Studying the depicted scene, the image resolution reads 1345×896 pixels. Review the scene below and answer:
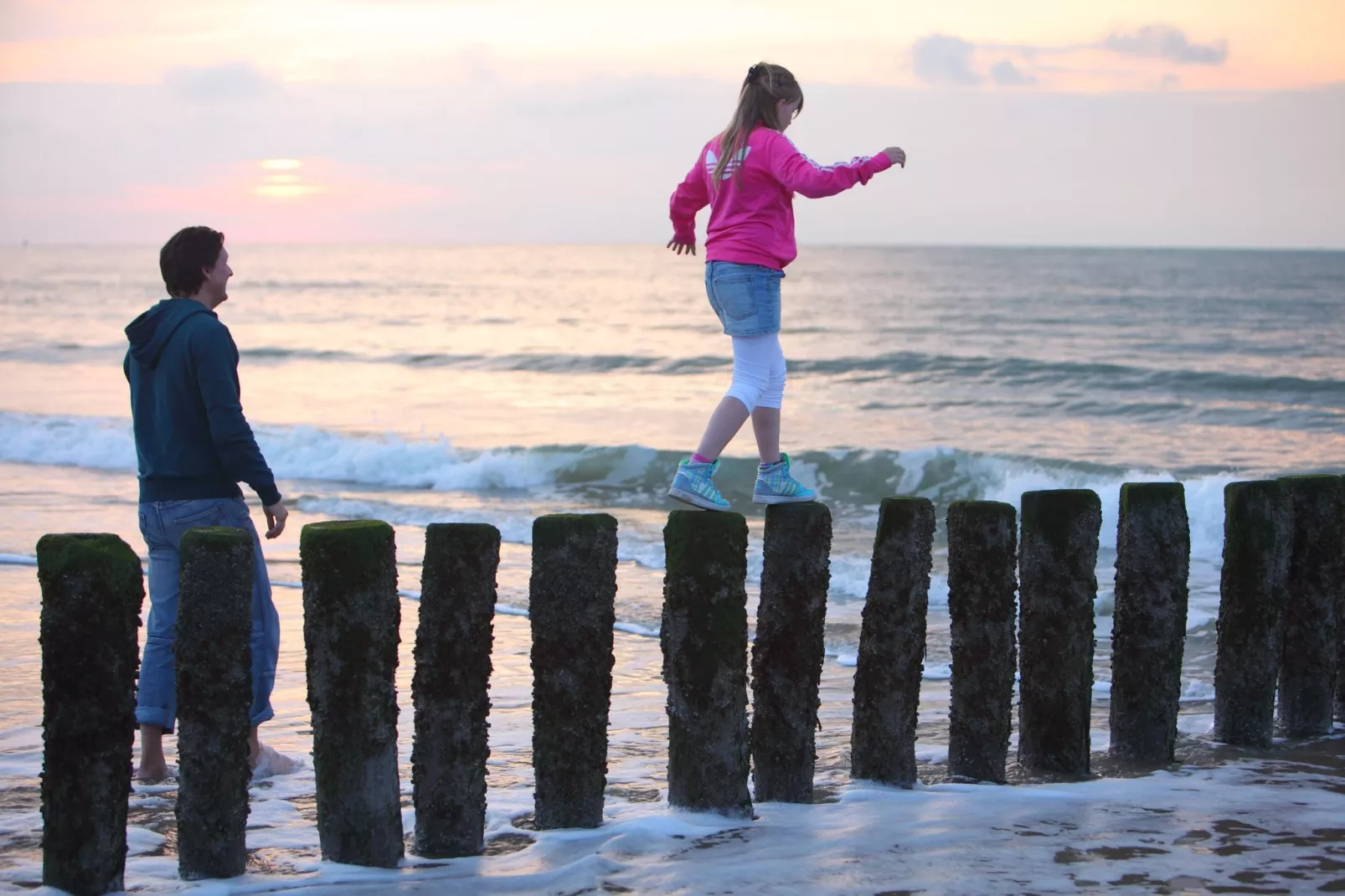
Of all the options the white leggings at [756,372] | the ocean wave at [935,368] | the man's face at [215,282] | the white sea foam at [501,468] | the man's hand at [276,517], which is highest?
the ocean wave at [935,368]

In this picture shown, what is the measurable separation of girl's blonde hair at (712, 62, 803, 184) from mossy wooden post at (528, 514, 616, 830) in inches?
78.0

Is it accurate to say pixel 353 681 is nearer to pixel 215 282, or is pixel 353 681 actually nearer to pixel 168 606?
pixel 168 606

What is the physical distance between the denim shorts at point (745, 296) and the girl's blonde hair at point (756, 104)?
1.24 ft

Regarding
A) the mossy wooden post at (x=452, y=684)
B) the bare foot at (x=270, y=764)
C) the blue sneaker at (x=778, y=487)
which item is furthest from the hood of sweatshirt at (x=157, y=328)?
the blue sneaker at (x=778, y=487)

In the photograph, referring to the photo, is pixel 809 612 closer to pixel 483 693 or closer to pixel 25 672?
pixel 483 693

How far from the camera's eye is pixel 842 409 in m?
22.3

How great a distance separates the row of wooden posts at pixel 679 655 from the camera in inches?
135

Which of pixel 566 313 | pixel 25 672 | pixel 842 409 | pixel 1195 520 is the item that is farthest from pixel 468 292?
pixel 25 672

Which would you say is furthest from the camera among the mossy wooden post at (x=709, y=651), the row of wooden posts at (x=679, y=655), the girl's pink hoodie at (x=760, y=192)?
the girl's pink hoodie at (x=760, y=192)

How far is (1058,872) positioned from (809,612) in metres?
1.02

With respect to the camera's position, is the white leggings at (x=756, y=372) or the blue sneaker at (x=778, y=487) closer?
the blue sneaker at (x=778, y=487)

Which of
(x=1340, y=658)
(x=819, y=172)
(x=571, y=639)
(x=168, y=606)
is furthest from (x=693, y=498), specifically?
(x=1340, y=658)

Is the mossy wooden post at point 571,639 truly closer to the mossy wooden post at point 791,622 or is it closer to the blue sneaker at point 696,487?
the mossy wooden post at point 791,622

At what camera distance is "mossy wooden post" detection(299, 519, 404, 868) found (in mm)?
3531
